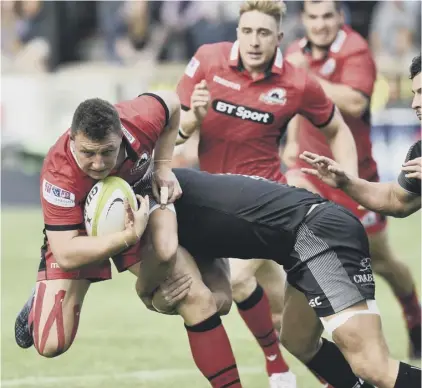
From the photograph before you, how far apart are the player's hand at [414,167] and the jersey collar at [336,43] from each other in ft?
9.96

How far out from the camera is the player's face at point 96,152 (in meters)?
5.73

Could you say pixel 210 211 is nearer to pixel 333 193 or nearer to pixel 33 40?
pixel 333 193

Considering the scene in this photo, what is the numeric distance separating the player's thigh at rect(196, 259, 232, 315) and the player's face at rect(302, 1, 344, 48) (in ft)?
8.22

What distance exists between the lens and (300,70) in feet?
25.2

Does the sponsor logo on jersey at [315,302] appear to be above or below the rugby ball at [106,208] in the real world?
below

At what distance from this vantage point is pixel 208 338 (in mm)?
6105

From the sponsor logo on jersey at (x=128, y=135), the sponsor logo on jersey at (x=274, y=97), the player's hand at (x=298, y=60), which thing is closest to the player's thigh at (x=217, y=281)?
the sponsor logo on jersey at (x=128, y=135)

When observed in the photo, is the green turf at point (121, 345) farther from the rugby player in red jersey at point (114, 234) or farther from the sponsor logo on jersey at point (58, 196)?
the sponsor logo on jersey at point (58, 196)

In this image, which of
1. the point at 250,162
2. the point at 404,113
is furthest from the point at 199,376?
the point at 404,113

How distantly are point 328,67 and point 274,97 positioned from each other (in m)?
1.21

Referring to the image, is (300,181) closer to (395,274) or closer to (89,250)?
(395,274)

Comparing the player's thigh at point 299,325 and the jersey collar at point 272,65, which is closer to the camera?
the player's thigh at point 299,325

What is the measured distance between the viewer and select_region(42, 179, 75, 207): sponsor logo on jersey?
5.89 m

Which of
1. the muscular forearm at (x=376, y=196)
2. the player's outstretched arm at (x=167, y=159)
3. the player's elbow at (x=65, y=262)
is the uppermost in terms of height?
the muscular forearm at (x=376, y=196)
